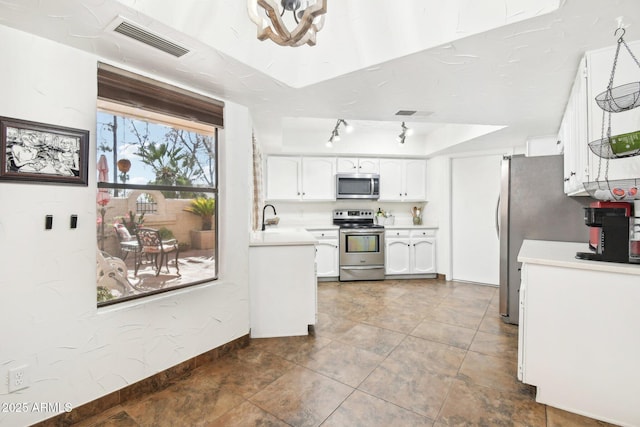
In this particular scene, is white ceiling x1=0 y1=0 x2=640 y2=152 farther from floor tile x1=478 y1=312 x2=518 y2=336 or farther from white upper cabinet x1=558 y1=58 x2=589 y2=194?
floor tile x1=478 y1=312 x2=518 y2=336

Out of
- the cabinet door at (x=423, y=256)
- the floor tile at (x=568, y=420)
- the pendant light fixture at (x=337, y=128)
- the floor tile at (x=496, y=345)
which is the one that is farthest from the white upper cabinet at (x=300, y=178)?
the floor tile at (x=568, y=420)

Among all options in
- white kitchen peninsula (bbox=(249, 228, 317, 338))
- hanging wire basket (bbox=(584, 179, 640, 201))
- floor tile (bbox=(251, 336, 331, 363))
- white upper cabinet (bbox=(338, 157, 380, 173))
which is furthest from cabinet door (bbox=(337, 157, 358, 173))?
hanging wire basket (bbox=(584, 179, 640, 201))

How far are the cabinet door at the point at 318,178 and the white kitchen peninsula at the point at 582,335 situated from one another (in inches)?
132

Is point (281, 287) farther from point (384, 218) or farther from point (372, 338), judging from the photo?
point (384, 218)

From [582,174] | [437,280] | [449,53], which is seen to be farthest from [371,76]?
[437,280]

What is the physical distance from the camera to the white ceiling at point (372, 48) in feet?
4.38

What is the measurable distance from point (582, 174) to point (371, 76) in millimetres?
1475

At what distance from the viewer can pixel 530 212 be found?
295 cm

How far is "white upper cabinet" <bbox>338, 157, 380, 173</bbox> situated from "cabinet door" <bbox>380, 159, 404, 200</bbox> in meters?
0.13

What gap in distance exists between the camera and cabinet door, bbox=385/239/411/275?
4.78 meters

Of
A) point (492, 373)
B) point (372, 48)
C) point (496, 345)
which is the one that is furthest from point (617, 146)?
point (496, 345)

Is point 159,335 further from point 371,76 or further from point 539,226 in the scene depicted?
point 539,226

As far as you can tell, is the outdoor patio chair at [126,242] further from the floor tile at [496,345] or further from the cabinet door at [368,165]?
the cabinet door at [368,165]

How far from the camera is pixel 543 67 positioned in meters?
1.79
